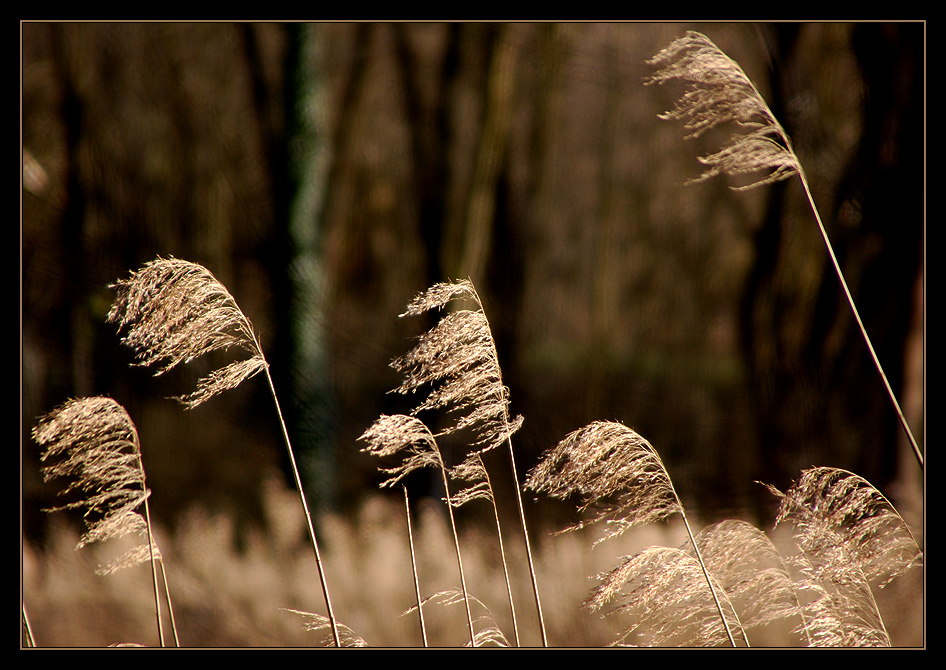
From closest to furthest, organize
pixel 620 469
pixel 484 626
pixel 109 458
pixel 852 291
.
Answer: pixel 620 469 → pixel 109 458 → pixel 484 626 → pixel 852 291

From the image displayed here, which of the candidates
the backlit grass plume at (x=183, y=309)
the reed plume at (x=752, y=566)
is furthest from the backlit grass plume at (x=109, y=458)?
the reed plume at (x=752, y=566)

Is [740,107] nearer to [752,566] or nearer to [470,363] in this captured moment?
[470,363]

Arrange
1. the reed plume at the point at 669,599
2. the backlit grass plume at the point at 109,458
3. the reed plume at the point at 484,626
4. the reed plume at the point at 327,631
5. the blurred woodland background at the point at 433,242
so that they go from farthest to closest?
the blurred woodland background at the point at 433,242
the reed plume at the point at 327,631
the reed plume at the point at 484,626
the backlit grass plume at the point at 109,458
the reed plume at the point at 669,599

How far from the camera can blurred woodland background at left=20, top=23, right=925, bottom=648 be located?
1771 millimetres

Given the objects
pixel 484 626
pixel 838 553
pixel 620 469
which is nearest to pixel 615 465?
pixel 620 469

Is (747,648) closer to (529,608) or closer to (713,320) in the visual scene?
(529,608)

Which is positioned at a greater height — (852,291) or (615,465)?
(852,291)

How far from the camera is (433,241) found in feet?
6.09

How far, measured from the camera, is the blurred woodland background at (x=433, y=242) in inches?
69.7

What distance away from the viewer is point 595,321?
1852 millimetres

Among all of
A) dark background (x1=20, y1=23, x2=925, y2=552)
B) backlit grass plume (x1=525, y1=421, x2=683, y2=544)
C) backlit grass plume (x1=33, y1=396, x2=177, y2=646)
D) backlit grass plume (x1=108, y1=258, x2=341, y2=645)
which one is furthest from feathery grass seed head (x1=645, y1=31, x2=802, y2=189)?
backlit grass plume (x1=33, y1=396, x2=177, y2=646)

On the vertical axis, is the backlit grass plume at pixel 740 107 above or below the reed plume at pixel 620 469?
above

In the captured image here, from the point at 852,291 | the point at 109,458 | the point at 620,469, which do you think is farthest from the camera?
the point at 852,291

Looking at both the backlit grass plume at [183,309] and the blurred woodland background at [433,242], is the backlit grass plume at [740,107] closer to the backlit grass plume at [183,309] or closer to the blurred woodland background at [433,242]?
the blurred woodland background at [433,242]
